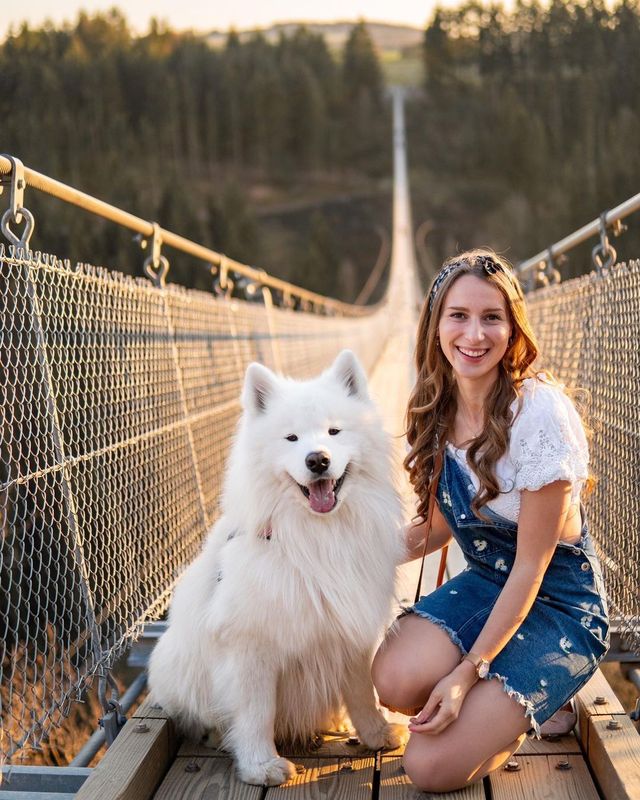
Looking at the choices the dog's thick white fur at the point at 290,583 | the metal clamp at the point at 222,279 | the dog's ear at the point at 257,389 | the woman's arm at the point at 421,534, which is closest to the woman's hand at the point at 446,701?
the dog's thick white fur at the point at 290,583

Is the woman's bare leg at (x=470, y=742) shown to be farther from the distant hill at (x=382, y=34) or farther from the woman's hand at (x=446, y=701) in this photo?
the distant hill at (x=382, y=34)

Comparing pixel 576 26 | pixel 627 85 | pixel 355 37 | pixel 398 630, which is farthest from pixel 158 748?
pixel 355 37

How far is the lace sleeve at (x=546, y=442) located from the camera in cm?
194

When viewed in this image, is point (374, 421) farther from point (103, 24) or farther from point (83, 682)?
point (103, 24)

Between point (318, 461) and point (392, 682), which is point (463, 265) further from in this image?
point (392, 682)

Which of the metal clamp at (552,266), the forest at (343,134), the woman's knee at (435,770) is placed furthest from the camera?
the forest at (343,134)

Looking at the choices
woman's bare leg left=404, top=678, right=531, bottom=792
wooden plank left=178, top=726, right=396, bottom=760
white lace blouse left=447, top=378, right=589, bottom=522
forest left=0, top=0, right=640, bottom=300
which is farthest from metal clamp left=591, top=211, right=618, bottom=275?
forest left=0, top=0, right=640, bottom=300

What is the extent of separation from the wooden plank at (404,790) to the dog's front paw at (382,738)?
0.24 feet

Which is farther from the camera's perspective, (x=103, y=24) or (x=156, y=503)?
(x=103, y=24)

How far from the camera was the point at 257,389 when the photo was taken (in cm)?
216

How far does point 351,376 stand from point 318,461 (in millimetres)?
327

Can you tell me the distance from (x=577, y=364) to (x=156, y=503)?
1.64 meters

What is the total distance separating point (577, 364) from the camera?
3.43m

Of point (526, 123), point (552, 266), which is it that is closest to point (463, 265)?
point (552, 266)
